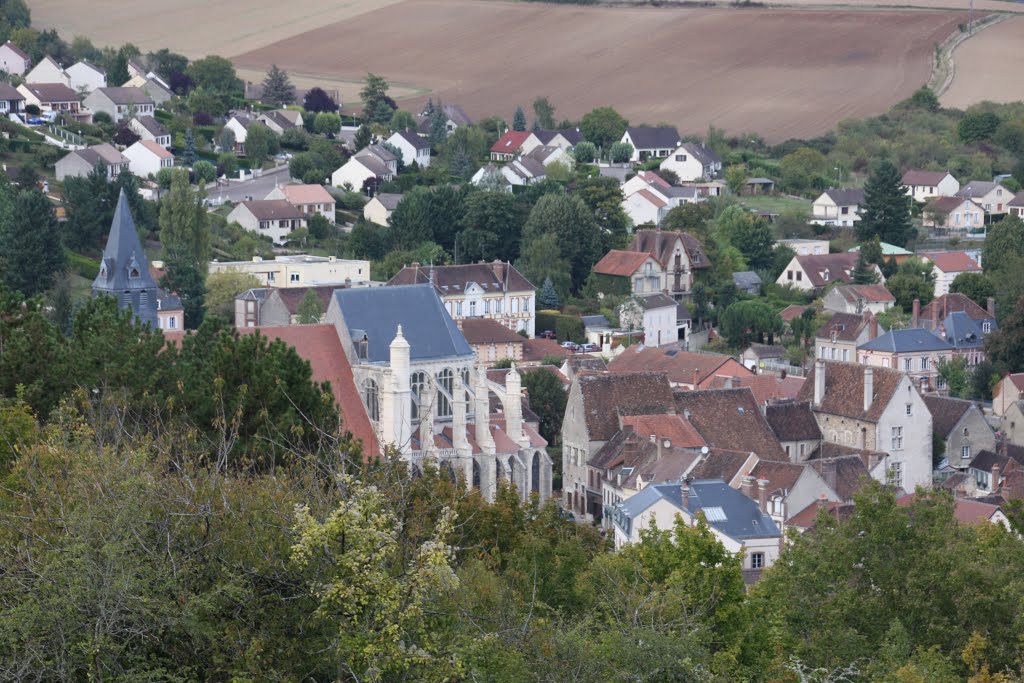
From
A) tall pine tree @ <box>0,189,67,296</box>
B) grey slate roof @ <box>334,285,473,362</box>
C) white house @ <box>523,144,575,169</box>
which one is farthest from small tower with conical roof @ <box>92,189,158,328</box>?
white house @ <box>523,144,575,169</box>

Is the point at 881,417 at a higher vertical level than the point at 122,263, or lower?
lower

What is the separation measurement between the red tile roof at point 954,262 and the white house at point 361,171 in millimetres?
33187

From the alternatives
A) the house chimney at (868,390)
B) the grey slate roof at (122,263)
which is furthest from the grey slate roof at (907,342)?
the grey slate roof at (122,263)

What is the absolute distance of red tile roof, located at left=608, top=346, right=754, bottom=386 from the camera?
68.9 m

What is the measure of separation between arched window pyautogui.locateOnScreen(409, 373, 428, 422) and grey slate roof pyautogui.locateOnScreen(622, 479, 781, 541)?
18.8ft

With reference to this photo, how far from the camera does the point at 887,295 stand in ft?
289

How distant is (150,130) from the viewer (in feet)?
362

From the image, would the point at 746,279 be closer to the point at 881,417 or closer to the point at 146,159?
the point at 146,159

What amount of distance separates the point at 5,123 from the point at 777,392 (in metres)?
51.3

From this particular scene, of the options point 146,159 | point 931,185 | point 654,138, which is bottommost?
point 931,185

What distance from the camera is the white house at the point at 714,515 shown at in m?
45.2

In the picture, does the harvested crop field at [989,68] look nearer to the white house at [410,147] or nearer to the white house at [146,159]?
the white house at [410,147]

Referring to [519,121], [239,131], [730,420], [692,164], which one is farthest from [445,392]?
[519,121]

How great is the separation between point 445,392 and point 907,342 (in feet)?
111
